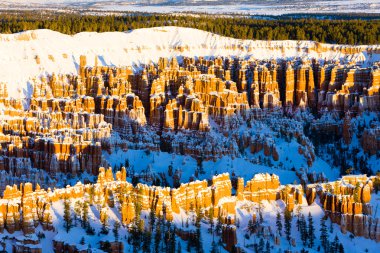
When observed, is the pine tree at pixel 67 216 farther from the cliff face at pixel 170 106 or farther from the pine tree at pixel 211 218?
the cliff face at pixel 170 106

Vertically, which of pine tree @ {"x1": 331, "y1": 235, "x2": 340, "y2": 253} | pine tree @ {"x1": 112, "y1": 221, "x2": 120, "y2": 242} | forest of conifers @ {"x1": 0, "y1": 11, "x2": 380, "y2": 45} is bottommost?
pine tree @ {"x1": 331, "y1": 235, "x2": 340, "y2": 253}

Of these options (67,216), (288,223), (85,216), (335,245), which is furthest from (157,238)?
(335,245)

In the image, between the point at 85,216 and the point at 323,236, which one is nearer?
the point at 85,216

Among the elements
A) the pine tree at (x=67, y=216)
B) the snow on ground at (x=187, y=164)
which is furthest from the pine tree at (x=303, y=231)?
the snow on ground at (x=187, y=164)

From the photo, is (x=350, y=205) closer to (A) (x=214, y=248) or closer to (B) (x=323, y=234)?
(B) (x=323, y=234)

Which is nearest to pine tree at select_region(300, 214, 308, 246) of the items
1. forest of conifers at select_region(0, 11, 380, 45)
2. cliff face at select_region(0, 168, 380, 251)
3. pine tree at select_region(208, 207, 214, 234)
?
cliff face at select_region(0, 168, 380, 251)

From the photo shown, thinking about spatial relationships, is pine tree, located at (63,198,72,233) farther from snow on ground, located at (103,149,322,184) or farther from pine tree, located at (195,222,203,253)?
snow on ground, located at (103,149,322,184)

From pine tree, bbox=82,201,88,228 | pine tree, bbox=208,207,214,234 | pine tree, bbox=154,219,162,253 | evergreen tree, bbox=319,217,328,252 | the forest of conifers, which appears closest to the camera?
pine tree, bbox=154,219,162,253

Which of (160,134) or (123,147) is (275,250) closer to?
(123,147)
